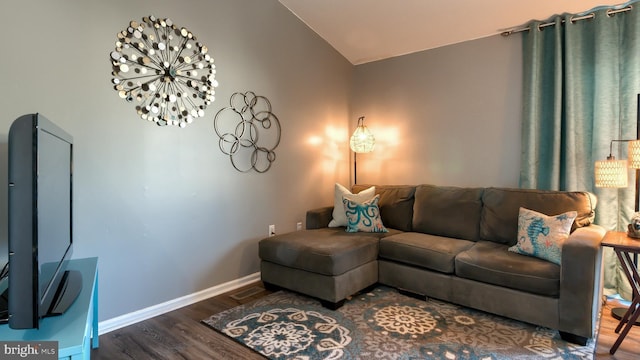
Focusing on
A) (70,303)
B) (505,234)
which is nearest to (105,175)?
(70,303)

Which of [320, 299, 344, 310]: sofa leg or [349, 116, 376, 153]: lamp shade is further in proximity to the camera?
[349, 116, 376, 153]: lamp shade

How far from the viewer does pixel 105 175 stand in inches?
92.0

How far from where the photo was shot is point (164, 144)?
8.64 feet

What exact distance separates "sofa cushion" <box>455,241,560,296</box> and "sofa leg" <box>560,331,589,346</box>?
Result: 24 cm

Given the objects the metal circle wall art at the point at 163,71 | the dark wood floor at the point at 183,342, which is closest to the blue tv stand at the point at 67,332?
the dark wood floor at the point at 183,342

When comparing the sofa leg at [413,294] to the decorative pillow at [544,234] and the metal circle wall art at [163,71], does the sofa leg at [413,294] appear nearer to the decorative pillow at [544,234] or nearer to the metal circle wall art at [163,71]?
the decorative pillow at [544,234]

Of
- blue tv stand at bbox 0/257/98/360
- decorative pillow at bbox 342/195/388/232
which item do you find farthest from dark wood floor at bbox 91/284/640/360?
decorative pillow at bbox 342/195/388/232

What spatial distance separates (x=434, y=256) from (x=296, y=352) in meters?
Answer: 1.25

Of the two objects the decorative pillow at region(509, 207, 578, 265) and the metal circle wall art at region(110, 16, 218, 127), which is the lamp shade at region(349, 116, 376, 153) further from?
the decorative pillow at region(509, 207, 578, 265)

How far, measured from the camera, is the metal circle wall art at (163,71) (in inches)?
94.4

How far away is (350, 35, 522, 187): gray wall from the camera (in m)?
3.31

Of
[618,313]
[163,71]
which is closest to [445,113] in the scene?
[618,313]

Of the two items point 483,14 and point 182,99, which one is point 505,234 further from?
point 182,99

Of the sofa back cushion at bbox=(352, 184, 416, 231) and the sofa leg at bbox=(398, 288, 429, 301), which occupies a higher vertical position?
the sofa back cushion at bbox=(352, 184, 416, 231)
